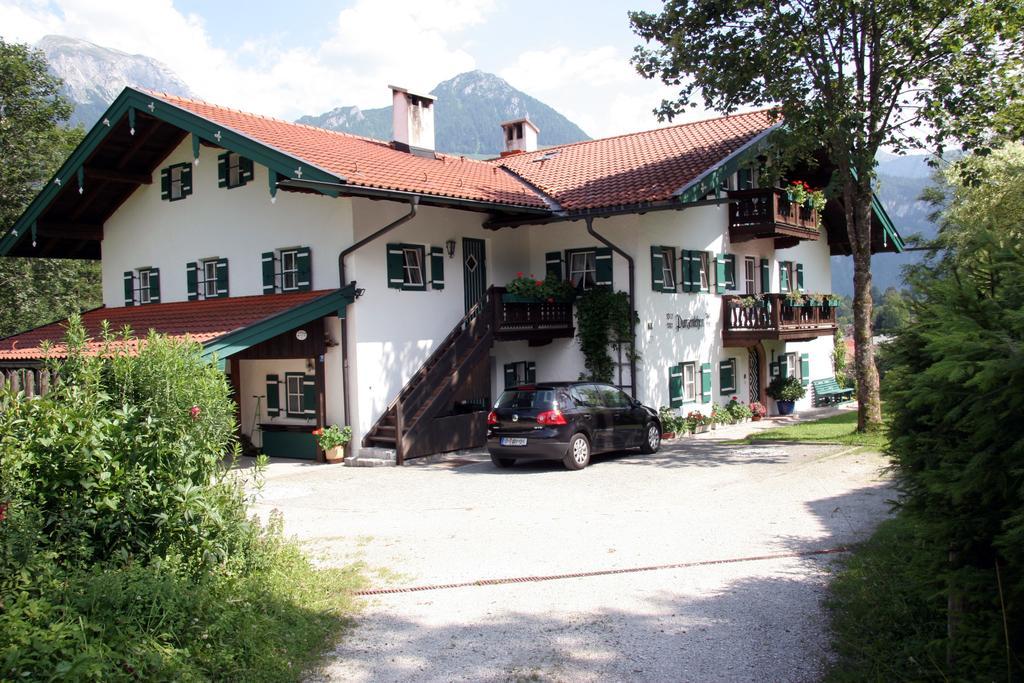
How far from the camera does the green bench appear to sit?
95.9 feet

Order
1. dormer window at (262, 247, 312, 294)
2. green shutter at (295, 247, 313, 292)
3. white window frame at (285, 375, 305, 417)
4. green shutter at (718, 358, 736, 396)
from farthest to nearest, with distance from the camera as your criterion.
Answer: green shutter at (718, 358, 736, 396) → white window frame at (285, 375, 305, 417) → dormer window at (262, 247, 312, 294) → green shutter at (295, 247, 313, 292)

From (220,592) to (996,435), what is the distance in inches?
Answer: 208

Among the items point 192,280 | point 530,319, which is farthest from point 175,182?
point 530,319

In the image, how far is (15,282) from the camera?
30.0m

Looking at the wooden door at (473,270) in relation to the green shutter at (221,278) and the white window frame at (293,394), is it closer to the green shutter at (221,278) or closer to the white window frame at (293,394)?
the white window frame at (293,394)

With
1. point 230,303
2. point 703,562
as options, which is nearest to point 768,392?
point 230,303

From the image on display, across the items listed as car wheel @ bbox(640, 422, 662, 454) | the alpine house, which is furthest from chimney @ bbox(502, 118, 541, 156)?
car wheel @ bbox(640, 422, 662, 454)

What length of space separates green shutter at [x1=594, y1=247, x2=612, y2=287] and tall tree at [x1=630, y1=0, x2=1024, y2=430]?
167 inches

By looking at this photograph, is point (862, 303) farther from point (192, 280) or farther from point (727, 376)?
point (192, 280)

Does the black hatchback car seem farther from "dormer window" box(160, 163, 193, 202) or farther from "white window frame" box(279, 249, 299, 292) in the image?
"dormer window" box(160, 163, 193, 202)

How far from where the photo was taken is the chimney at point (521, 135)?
29283 mm

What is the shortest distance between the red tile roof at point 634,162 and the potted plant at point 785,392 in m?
7.82

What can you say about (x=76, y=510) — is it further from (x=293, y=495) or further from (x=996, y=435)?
(x=293, y=495)

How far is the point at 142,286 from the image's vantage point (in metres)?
22.6
